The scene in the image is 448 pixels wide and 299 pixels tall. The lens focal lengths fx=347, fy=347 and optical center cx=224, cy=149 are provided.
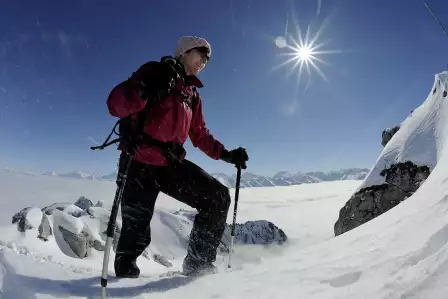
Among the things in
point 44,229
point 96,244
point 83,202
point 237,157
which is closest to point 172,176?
point 237,157

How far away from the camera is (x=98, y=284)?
3395mm

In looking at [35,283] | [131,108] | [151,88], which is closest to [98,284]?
[35,283]

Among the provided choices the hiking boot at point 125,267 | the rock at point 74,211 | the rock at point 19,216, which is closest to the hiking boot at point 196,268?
the hiking boot at point 125,267

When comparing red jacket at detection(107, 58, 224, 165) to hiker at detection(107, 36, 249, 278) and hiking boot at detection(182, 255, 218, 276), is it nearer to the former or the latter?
hiker at detection(107, 36, 249, 278)

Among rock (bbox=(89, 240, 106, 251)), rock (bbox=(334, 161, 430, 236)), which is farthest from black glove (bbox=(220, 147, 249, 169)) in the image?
rock (bbox=(89, 240, 106, 251))

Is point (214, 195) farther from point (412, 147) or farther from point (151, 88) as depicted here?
point (412, 147)

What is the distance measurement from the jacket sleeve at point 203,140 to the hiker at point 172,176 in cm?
28

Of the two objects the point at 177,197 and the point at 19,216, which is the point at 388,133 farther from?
the point at 19,216

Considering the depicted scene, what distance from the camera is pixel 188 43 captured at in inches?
171

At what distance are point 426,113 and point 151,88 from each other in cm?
1276

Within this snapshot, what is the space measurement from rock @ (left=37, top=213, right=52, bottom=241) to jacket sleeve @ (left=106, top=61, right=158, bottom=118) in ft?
36.3

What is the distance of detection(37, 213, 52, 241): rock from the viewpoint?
41.9 ft

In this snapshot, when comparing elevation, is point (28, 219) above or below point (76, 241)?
above

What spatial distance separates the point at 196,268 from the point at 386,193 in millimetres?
10413
